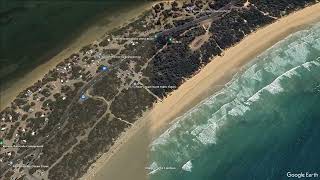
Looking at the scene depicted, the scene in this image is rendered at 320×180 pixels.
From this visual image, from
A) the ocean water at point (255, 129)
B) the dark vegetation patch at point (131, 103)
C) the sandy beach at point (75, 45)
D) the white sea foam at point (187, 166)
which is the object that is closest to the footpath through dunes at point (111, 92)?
the dark vegetation patch at point (131, 103)

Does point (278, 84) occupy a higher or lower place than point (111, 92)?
lower

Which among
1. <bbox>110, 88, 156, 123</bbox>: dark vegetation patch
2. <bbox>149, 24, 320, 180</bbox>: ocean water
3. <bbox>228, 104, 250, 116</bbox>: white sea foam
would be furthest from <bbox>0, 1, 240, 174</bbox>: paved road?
<bbox>228, 104, 250, 116</bbox>: white sea foam

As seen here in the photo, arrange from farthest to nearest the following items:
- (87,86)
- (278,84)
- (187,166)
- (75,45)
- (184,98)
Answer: (75,45)
(278,84)
(87,86)
(184,98)
(187,166)

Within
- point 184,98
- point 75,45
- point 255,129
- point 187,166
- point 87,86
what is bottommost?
point 187,166

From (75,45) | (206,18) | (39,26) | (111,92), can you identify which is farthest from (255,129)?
(39,26)

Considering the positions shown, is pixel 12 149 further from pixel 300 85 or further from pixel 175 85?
pixel 300 85

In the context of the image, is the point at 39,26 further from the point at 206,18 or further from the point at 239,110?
the point at 239,110
